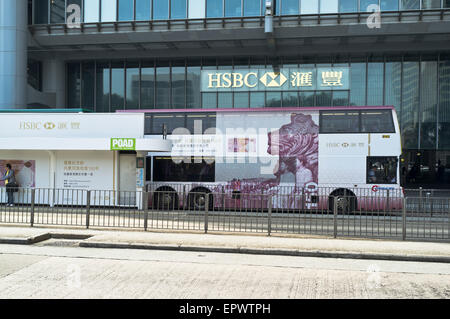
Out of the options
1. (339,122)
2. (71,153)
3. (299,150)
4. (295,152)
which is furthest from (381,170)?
(71,153)

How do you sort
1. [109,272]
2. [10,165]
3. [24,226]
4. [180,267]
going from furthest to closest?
[10,165] < [24,226] < [180,267] < [109,272]

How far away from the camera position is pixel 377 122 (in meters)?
16.3

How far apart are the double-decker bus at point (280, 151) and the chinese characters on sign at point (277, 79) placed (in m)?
9.78

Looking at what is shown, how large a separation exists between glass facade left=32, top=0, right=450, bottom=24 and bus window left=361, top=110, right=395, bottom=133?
32.2 ft

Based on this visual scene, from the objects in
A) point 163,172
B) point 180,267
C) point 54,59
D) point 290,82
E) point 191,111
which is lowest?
point 180,267

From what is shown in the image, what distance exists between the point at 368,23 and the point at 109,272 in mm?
20495

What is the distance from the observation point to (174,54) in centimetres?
2722

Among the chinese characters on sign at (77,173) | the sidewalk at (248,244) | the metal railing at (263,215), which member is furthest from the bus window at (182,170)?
the sidewalk at (248,244)

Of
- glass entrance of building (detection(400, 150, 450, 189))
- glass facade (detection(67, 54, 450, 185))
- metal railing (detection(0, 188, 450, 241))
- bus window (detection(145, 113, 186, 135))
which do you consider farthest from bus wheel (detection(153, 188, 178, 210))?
glass entrance of building (detection(400, 150, 450, 189))

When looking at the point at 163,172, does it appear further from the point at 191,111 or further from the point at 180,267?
the point at 180,267

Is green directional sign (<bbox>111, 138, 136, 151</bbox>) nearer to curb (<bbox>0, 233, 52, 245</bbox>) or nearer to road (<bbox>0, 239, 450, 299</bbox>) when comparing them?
curb (<bbox>0, 233, 52, 245</bbox>)

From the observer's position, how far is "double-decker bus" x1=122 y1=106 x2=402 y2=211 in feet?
53.4

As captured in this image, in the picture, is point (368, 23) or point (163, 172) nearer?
point (163, 172)

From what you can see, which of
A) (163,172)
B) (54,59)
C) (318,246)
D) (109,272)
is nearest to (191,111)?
(163,172)
